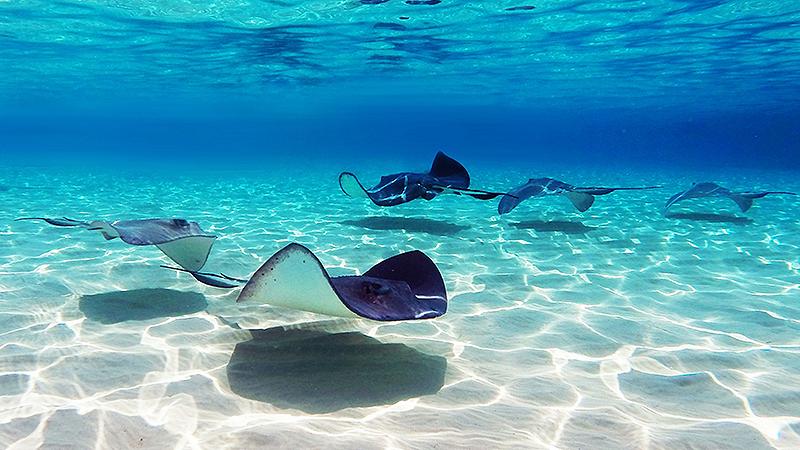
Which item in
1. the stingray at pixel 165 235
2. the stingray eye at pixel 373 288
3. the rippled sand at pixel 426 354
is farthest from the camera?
the stingray at pixel 165 235

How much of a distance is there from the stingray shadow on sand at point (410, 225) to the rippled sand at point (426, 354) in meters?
1.51

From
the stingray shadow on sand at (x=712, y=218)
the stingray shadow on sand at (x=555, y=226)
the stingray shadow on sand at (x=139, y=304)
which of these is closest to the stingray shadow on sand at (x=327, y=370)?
the stingray shadow on sand at (x=139, y=304)

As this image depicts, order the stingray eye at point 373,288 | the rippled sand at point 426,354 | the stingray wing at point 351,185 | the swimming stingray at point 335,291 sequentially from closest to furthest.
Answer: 1. the swimming stingray at point 335,291
2. the rippled sand at point 426,354
3. the stingray eye at point 373,288
4. the stingray wing at point 351,185

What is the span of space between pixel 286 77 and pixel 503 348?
3642 centimetres

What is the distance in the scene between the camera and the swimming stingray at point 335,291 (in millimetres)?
3143

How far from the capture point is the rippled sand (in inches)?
128

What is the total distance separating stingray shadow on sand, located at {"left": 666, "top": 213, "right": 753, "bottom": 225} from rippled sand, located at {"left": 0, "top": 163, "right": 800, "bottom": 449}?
11.9 feet

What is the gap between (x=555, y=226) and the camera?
11844 mm

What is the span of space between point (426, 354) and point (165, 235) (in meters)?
2.98

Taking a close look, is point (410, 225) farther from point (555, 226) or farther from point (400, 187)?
point (555, 226)

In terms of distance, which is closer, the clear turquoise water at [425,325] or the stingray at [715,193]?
the clear turquoise water at [425,325]

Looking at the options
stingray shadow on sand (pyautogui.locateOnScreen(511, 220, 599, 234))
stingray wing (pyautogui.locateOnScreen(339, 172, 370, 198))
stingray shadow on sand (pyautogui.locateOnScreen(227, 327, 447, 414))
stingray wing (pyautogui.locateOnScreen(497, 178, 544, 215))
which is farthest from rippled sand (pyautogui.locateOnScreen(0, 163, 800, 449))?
stingray shadow on sand (pyautogui.locateOnScreen(511, 220, 599, 234))

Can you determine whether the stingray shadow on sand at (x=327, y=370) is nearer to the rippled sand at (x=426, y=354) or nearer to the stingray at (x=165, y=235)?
the rippled sand at (x=426, y=354)

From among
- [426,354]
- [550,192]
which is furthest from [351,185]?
[426,354]
